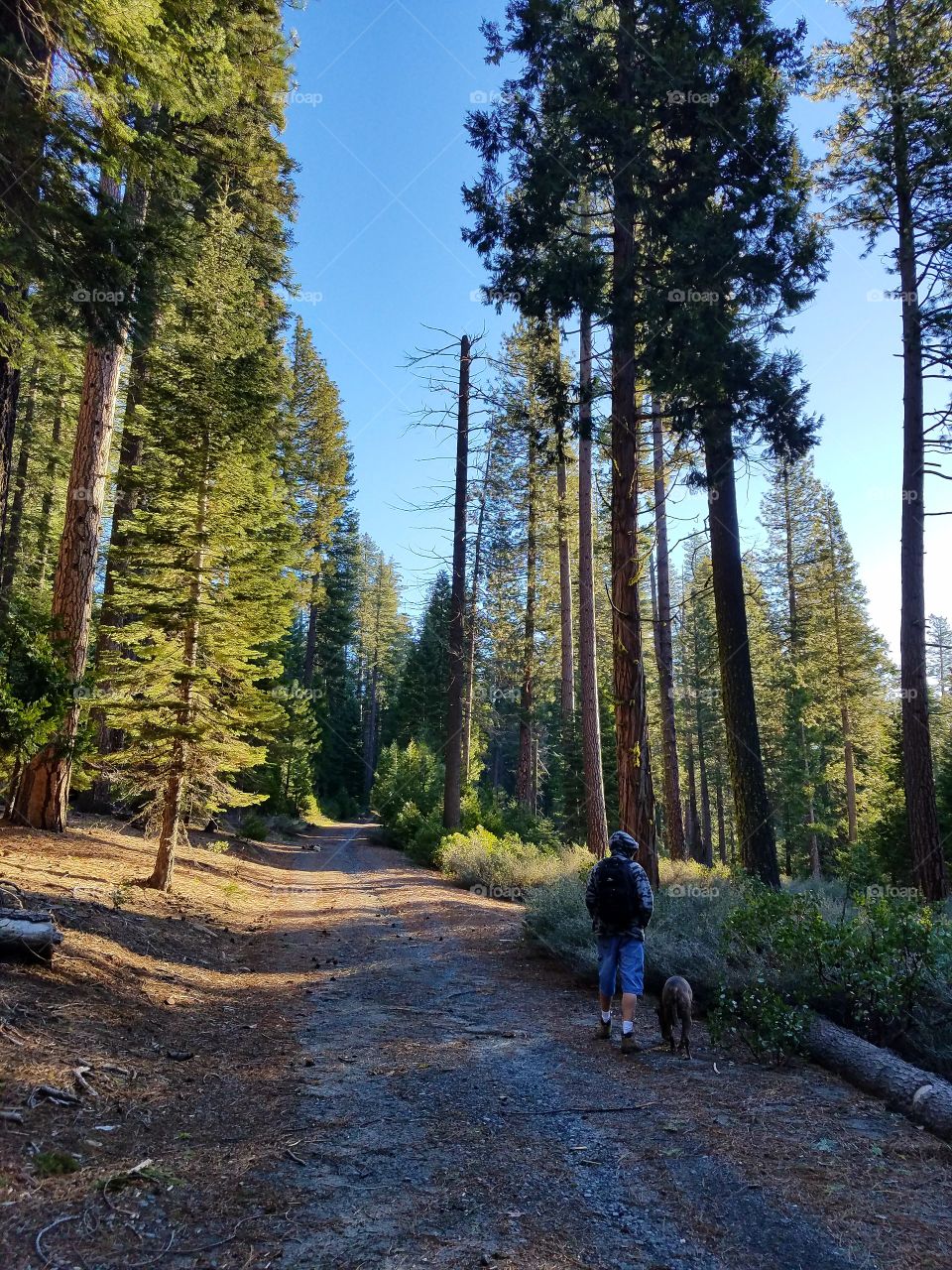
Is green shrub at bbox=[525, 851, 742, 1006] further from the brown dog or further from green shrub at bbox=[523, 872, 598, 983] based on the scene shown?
the brown dog

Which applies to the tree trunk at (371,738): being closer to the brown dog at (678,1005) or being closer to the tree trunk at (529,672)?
the tree trunk at (529,672)

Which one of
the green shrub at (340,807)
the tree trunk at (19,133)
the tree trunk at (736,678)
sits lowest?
the green shrub at (340,807)

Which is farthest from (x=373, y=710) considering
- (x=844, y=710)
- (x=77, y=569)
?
(x=77, y=569)

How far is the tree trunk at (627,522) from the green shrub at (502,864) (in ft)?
13.0

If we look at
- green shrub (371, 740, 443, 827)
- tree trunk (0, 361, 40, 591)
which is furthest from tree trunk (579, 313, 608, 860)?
tree trunk (0, 361, 40, 591)

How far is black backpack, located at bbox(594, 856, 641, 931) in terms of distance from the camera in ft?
20.6

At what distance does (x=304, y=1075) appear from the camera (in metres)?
4.91

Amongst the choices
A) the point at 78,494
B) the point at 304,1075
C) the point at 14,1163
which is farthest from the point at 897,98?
the point at 14,1163

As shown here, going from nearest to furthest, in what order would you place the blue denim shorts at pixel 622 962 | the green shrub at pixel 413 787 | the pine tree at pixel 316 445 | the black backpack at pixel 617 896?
the blue denim shorts at pixel 622 962 < the black backpack at pixel 617 896 < the green shrub at pixel 413 787 < the pine tree at pixel 316 445

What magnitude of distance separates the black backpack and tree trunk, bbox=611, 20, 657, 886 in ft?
9.01

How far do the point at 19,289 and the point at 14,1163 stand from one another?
24.2 ft

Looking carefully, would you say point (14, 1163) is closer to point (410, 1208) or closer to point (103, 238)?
point (410, 1208)

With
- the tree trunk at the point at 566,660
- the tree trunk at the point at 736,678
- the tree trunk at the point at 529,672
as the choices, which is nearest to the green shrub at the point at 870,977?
the tree trunk at the point at 736,678

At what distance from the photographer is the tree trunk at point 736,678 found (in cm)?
1116
